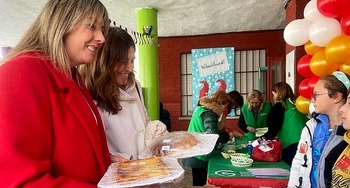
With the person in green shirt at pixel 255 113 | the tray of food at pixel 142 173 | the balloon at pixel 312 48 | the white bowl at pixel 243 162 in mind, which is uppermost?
the balloon at pixel 312 48

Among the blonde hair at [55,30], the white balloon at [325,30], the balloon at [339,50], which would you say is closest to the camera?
the blonde hair at [55,30]

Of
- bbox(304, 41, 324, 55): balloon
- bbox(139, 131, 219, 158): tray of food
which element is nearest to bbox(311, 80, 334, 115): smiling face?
bbox(304, 41, 324, 55): balloon

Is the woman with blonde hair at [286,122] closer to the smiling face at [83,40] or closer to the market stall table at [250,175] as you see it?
the market stall table at [250,175]

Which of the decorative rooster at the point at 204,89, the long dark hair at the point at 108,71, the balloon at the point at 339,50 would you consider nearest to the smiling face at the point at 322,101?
the balloon at the point at 339,50

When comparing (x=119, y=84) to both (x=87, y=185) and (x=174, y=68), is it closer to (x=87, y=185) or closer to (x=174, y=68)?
(x=87, y=185)

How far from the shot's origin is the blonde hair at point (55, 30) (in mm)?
675

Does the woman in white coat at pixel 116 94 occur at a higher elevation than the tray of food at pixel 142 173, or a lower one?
higher

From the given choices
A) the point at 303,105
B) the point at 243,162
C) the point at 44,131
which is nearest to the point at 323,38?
the point at 303,105

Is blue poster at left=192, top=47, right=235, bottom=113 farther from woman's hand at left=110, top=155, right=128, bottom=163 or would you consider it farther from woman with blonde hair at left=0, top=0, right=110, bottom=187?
woman with blonde hair at left=0, top=0, right=110, bottom=187

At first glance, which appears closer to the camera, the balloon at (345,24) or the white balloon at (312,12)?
the balloon at (345,24)

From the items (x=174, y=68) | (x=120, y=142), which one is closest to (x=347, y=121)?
(x=120, y=142)

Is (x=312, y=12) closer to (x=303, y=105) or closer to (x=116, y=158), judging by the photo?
(x=303, y=105)

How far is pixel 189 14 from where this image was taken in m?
4.88

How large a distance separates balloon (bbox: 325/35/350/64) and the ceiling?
2509 mm
